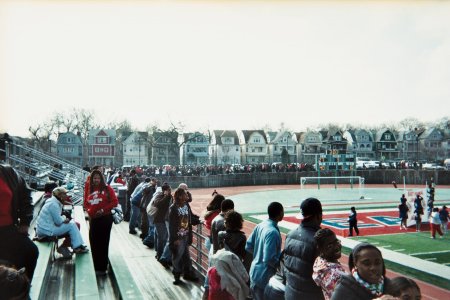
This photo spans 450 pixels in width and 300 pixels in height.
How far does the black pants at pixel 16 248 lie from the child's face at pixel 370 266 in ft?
8.99

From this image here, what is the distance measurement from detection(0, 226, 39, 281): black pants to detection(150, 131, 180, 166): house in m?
69.4

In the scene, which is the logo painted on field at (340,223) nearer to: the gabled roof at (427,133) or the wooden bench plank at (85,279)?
the wooden bench plank at (85,279)

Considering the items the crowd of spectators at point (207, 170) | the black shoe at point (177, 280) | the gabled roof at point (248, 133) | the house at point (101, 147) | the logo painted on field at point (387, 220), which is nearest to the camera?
the black shoe at point (177, 280)

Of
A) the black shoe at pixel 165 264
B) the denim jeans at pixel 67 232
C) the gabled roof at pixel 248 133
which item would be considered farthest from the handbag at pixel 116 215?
the gabled roof at pixel 248 133

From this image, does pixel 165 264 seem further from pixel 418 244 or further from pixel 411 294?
pixel 418 244

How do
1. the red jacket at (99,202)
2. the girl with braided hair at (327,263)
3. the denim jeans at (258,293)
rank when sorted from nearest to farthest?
1. the girl with braided hair at (327,263)
2. the denim jeans at (258,293)
3. the red jacket at (99,202)

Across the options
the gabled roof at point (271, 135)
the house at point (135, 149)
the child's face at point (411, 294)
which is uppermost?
the gabled roof at point (271, 135)

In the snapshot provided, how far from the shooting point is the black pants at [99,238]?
19.8 feet

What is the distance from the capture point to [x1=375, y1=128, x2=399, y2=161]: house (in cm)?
9012

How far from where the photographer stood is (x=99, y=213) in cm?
597

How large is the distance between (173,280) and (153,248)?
2.53 m

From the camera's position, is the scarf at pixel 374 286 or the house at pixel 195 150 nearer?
the scarf at pixel 374 286

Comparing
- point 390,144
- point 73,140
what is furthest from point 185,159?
point 390,144

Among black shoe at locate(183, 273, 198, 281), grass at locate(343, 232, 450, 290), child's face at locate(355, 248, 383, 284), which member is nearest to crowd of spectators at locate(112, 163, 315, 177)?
grass at locate(343, 232, 450, 290)
